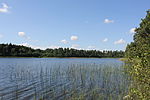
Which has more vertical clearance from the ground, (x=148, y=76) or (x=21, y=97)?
(x=148, y=76)

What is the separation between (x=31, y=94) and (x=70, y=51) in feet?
302

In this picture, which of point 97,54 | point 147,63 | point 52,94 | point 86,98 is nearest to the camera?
point 147,63

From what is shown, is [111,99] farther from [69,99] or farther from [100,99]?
[69,99]

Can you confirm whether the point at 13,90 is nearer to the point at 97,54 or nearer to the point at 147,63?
the point at 147,63

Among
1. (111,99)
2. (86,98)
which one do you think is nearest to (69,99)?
(86,98)

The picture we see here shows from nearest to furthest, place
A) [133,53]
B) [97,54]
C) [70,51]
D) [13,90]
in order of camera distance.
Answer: [133,53] < [13,90] < [70,51] < [97,54]

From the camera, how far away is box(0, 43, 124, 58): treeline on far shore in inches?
3145

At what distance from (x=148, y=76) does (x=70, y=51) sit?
321ft

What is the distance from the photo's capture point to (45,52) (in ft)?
340

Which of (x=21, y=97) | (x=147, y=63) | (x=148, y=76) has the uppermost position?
(x=147, y=63)

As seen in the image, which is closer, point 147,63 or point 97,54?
point 147,63

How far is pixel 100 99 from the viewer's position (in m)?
7.98

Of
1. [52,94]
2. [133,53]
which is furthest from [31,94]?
[133,53]

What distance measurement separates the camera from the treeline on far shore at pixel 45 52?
3145 inches
